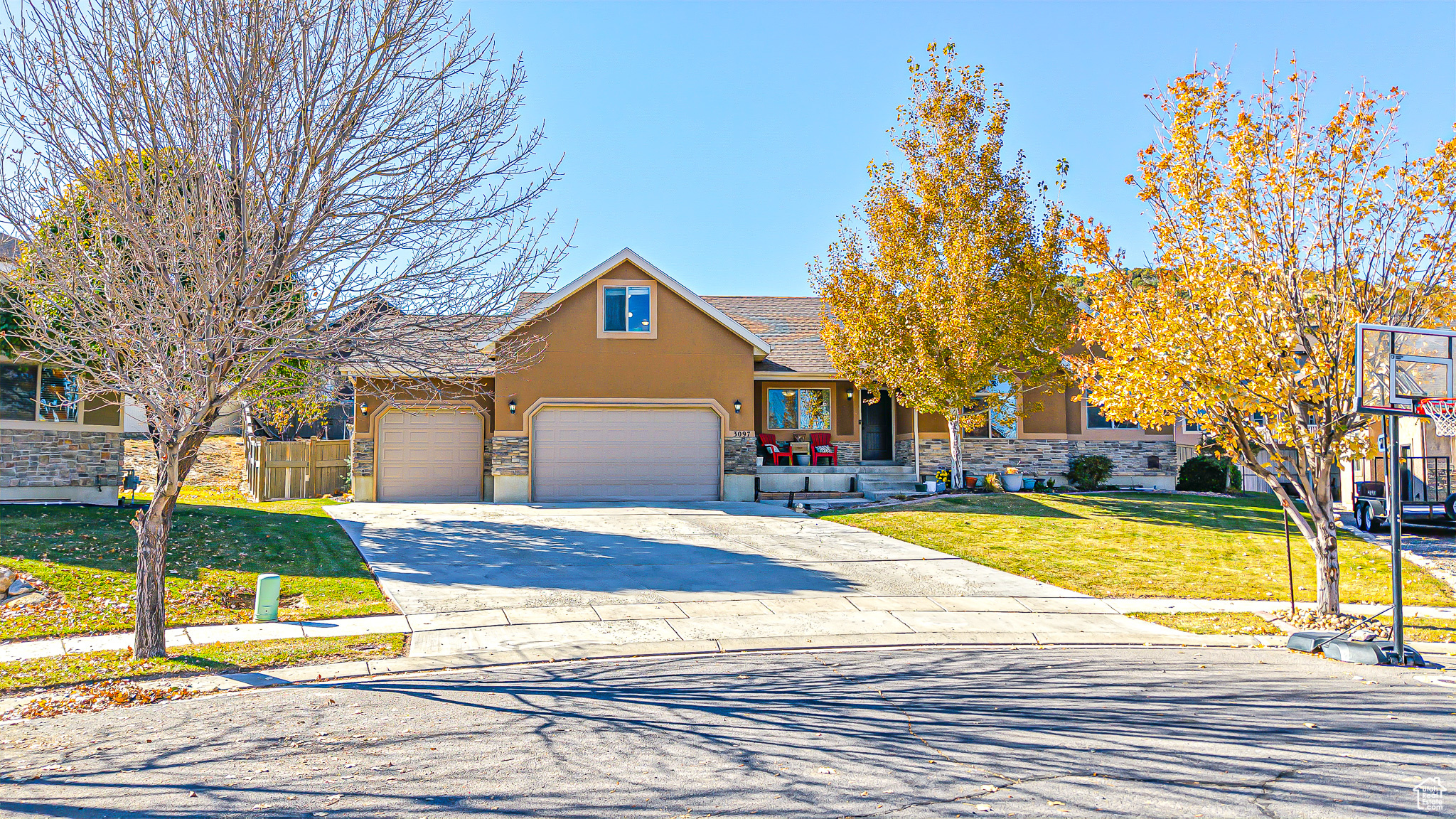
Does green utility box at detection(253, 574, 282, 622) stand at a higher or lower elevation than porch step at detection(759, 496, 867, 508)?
lower

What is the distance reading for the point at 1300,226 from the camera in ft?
34.4

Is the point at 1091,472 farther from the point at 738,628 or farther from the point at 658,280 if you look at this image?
the point at 738,628

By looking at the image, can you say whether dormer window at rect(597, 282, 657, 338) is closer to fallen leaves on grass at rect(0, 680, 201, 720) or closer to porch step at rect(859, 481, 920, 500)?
porch step at rect(859, 481, 920, 500)

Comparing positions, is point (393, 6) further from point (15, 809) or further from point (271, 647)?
point (15, 809)

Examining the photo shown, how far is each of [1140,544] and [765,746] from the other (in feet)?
44.0

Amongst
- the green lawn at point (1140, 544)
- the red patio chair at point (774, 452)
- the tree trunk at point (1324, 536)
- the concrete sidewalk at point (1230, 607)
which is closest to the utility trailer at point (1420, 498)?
the green lawn at point (1140, 544)

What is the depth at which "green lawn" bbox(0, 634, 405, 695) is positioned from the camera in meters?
7.87

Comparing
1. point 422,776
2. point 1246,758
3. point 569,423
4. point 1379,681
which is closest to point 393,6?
point 422,776

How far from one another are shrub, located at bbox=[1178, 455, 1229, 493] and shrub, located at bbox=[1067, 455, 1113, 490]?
219 cm

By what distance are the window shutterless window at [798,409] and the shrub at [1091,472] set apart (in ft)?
23.6

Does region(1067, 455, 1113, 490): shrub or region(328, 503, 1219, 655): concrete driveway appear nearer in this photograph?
region(328, 503, 1219, 655): concrete driveway

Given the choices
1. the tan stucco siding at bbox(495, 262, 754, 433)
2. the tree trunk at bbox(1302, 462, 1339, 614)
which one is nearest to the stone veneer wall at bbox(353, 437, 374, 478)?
the tan stucco siding at bbox(495, 262, 754, 433)

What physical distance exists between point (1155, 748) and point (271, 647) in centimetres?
819

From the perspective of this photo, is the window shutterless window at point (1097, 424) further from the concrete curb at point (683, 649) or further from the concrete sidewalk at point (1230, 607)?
the concrete curb at point (683, 649)
